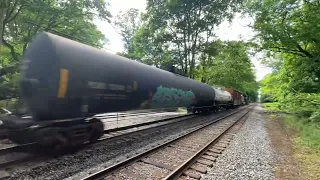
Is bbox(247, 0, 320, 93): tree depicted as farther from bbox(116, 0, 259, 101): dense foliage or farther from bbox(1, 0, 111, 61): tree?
bbox(1, 0, 111, 61): tree

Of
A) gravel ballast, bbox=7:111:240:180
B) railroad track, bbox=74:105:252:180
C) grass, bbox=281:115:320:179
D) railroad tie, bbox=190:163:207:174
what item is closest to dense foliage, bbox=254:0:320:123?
grass, bbox=281:115:320:179

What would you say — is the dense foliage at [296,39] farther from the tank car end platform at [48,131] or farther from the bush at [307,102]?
the tank car end platform at [48,131]

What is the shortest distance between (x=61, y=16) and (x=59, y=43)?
13445mm

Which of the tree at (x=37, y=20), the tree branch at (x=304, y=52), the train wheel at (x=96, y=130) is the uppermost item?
the tree at (x=37, y=20)

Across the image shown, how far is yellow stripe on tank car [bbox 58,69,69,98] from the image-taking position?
5374 millimetres

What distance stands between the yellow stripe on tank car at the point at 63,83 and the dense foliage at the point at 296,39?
1221cm

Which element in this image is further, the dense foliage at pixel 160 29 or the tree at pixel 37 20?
the dense foliage at pixel 160 29

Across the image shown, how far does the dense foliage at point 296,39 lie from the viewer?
38.2 ft

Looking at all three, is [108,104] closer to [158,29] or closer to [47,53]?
[47,53]

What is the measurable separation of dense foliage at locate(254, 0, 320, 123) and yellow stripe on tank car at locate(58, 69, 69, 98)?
12214 millimetres

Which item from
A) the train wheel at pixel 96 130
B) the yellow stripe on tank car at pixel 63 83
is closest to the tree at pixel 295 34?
the train wheel at pixel 96 130

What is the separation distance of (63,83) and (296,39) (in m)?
13.0

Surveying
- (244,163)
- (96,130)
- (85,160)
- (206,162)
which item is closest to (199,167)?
(206,162)

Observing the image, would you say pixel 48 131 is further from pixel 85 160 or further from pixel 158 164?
pixel 158 164
